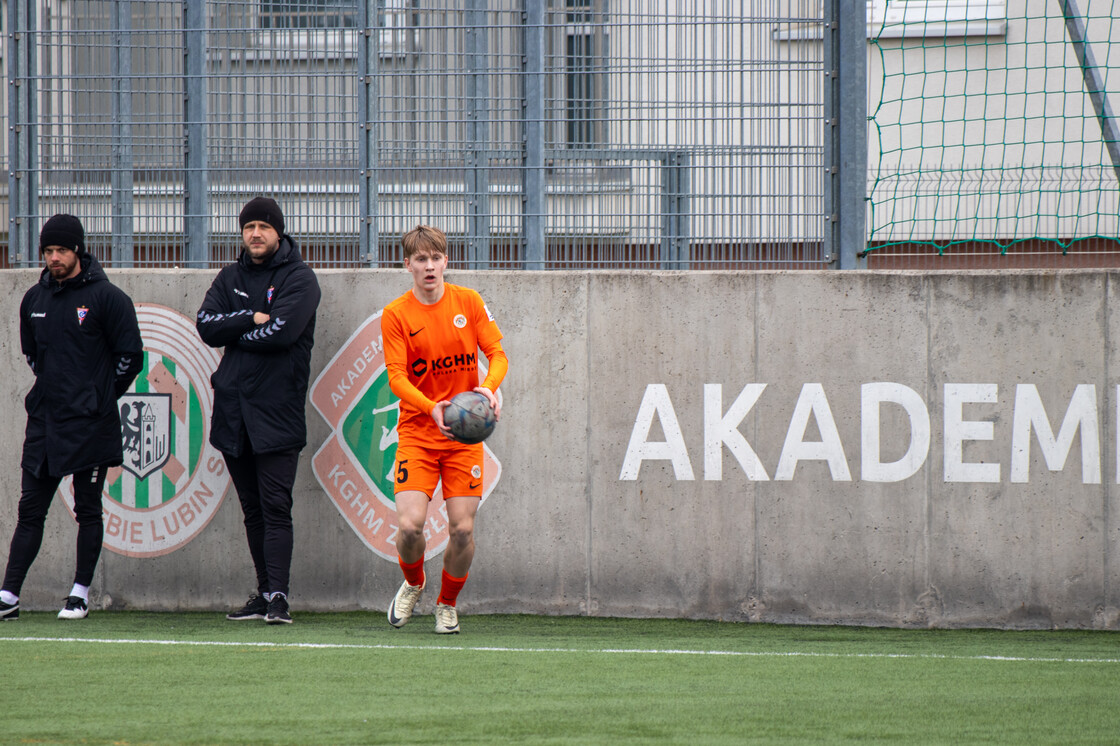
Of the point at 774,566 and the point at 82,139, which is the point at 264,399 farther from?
the point at 774,566

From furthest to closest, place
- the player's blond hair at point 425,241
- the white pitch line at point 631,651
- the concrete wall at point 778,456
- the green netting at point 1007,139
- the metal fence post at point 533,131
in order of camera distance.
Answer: the metal fence post at point 533,131 → the green netting at point 1007,139 → the concrete wall at point 778,456 → the player's blond hair at point 425,241 → the white pitch line at point 631,651

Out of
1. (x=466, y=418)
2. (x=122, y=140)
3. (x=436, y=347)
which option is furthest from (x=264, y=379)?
(x=122, y=140)

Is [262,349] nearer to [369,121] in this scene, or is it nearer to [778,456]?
[369,121]

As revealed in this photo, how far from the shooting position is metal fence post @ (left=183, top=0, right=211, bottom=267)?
7875mm

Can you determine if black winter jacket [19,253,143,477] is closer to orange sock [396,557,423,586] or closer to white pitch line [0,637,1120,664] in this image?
white pitch line [0,637,1120,664]

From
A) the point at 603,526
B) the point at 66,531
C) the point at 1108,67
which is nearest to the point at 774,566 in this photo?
the point at 603,526

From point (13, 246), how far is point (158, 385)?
151cm

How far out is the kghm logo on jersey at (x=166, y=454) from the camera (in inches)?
296

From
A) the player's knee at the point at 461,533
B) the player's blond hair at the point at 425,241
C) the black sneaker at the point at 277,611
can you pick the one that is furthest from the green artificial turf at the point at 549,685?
the player's blond hair at the point at 425,241

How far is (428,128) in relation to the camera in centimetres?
771

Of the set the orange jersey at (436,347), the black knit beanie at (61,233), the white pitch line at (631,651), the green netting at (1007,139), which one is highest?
the green netting at (1007,139)

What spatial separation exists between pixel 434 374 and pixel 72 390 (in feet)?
6.78

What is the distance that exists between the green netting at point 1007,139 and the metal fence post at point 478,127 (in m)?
2.28

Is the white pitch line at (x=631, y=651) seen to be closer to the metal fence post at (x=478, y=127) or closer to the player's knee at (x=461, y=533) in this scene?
the player's knee at (x=461, y=533)
